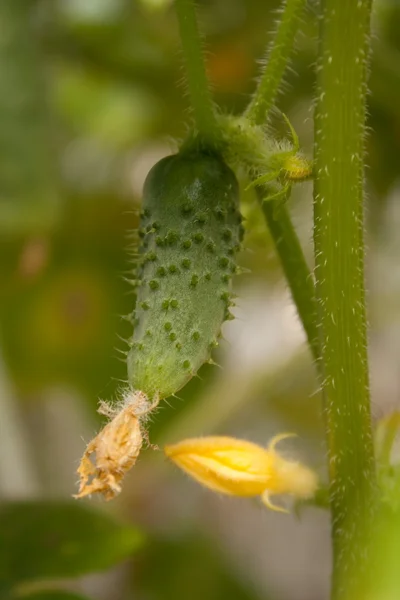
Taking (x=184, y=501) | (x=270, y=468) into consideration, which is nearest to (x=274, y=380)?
(x=184, y=501)

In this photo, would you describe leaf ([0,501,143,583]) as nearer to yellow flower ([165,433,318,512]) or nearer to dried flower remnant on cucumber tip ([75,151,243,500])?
yellow flower ([165,433,318,512])

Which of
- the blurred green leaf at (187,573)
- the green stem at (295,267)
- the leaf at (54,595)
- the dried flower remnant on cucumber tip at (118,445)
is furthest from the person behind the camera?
the blurred green leaf at (187,573)

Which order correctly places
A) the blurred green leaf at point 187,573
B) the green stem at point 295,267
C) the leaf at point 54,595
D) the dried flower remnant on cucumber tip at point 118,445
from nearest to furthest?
1. the dried flower remnant on cucumber tip at point 118,445
2. the green stem at point 295,267
3. the leaf at point 54,595
4. the blurred green leaf at point 187,573

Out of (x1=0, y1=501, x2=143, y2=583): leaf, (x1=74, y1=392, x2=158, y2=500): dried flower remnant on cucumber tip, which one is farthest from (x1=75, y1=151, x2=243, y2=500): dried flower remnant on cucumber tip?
(x1=0, y1=501, x2=143, y2=583): leaf

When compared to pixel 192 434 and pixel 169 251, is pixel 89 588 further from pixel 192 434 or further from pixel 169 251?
pixel 169 251

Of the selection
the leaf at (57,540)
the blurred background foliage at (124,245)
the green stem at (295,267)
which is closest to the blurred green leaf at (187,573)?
the blurred background foliage at (124,245)

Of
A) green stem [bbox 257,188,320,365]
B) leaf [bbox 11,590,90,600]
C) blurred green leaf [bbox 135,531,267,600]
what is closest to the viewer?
green stem [bbox 257,188,320,365]

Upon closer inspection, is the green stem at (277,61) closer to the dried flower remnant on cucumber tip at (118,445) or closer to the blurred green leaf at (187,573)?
the dried flower remnant on cucumber tip at (118,445)

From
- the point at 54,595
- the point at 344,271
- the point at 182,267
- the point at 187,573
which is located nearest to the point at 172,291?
the point at 182,267
